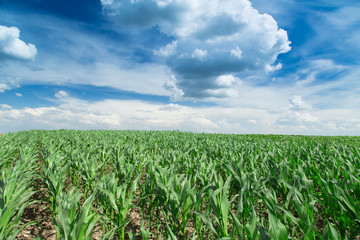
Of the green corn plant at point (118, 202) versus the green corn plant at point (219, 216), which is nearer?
the green corn plant at point (219, 216)

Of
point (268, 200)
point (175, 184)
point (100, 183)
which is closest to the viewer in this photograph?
point (268, 200)

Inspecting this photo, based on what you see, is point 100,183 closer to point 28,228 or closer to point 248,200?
point 28,228

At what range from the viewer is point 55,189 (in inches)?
143

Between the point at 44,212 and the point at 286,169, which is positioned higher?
the point at 286,169

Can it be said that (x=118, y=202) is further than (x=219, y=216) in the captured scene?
Yes

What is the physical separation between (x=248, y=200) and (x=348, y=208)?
3.91ft

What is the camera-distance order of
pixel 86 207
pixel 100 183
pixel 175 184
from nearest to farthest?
pixel 86 207 < pixel 175 184 < pixel 100 183

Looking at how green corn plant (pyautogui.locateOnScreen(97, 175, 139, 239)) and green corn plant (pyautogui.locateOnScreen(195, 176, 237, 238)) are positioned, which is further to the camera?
green corn plant (pyautogui.locateOnScreen(97, 175, 139, 239))

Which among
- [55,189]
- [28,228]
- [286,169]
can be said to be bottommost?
[28,228]

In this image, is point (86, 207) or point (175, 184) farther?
point (175, 184)

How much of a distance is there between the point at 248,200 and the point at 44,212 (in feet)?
14.9

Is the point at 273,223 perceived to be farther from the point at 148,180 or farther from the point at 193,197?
the point at 148,180

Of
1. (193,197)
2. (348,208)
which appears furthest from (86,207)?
(348,208)

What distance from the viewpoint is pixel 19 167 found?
15.4ft
